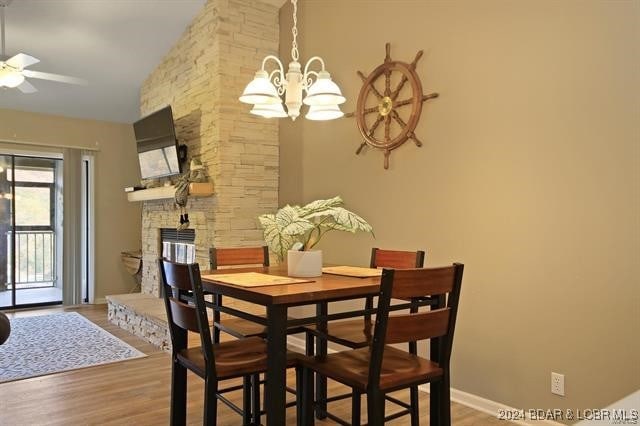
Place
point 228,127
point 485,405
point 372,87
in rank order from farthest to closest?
1. point 228,127
2. point 372,87
3. point 485,405

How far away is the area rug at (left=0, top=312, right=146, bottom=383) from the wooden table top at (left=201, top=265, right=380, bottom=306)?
2250 millimetres

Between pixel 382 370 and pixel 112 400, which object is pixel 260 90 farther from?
pixel 112 400

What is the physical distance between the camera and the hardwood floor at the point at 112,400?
2.76 meters

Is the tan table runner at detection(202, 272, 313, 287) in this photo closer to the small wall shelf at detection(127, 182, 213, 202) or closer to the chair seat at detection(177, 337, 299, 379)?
the chair seat at detection(177, 337, 299, 379)

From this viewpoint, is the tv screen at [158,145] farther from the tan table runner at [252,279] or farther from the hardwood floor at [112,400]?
the tan table runner at [252,279]

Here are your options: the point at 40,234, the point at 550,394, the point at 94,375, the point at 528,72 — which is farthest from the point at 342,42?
the point at 40,234

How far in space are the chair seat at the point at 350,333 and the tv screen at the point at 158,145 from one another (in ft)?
9.35

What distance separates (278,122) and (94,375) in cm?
266

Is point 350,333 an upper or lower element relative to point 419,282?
lower

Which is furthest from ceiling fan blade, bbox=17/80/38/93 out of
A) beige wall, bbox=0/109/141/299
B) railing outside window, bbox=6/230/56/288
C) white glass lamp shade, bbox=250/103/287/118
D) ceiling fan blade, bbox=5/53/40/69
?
white glass lamp shade, bbox=250/103/287/118

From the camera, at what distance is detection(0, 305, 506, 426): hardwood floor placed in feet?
9.07

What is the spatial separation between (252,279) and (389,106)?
1.81 m

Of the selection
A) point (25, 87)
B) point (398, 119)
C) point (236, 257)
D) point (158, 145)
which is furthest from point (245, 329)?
point (25, 87)

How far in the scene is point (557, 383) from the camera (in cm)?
255
